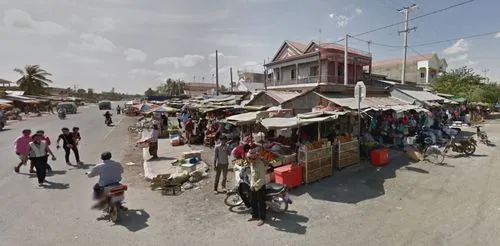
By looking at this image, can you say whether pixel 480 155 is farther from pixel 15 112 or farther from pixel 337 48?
pixel 15 112

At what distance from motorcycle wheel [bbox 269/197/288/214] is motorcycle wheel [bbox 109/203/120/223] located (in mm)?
3468

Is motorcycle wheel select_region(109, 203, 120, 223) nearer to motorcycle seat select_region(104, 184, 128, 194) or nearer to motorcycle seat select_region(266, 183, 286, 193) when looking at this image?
motorcycle seat select_region(104, 184, 128, 194)

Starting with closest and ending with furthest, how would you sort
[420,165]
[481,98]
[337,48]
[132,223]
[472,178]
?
[132,223], [472,178], [420,165], [337,48], [481,98]

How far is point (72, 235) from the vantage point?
525 cm

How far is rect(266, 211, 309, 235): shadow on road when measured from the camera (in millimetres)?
5500

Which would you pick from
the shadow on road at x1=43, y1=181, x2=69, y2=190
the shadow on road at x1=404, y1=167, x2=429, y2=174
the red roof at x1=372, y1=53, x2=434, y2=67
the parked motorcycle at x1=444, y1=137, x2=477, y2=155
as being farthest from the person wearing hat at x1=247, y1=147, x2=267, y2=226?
the red roof at x1=372, y1=53, x2=434, y2=67

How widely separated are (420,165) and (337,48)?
21625 millimetres

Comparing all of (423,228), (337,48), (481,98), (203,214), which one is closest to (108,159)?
(203,214)

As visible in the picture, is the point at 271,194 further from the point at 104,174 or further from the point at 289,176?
the point at 104,174

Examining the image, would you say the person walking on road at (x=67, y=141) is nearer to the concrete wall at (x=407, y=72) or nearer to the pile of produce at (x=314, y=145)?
the pile of produce at (x=314, y=145)

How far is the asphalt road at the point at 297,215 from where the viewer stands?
5.11 metres

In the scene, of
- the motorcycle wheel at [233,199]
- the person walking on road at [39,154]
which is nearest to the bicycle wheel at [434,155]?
the motorcycle wheel at [233,199]

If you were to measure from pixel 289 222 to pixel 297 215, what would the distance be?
42cm

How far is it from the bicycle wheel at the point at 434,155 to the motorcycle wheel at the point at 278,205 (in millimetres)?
7989
